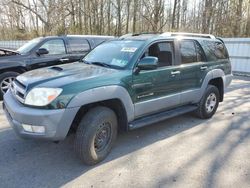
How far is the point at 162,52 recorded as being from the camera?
4281 millimetres

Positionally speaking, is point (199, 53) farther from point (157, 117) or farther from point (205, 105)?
point (157, 117)

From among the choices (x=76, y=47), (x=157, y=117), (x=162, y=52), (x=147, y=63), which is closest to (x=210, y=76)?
(x=162, y=52)

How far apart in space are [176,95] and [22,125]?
265 centimetres

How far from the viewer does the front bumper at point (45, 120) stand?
Result: 9.37 ft

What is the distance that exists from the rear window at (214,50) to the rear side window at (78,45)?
150 inches

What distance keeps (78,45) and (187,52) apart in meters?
3.89

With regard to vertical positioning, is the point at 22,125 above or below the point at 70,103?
below

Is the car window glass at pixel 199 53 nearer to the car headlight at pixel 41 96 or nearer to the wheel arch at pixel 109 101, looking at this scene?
the wheel arch at pixel 109 101

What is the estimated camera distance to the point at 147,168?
329cm

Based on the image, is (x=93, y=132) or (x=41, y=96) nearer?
(x=41, y=96)

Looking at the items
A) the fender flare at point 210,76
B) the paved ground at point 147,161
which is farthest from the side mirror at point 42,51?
the fender flare at point 210,76

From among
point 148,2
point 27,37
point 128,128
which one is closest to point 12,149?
point 128,128

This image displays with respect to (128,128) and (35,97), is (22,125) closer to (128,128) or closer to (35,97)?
(35,97)

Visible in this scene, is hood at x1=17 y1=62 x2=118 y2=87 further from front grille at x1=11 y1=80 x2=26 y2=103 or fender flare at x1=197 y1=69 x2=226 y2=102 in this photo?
fender flare at x1=197 y1=69 x2=226 y2=102
